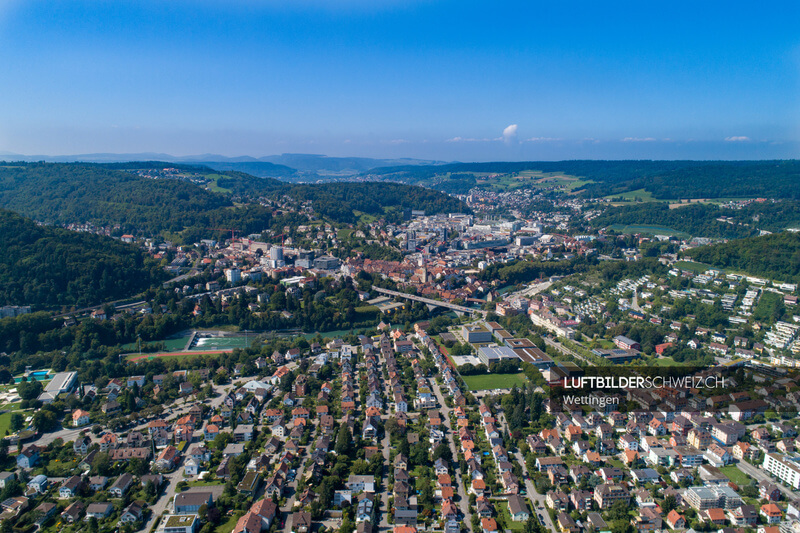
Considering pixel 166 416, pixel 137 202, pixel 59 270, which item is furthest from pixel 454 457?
pixel 137 202

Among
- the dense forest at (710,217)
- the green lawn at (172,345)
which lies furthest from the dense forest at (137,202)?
the dense forest at (710,217)

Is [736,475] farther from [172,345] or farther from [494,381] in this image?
[172,345]

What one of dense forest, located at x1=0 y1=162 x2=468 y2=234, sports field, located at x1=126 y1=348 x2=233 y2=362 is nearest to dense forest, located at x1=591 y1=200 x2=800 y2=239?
dense forest, located at x1=0 y1=162 x2=468 y2=234

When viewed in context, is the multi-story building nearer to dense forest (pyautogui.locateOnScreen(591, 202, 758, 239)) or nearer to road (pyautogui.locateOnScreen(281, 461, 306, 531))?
road (pyautogui.locateOnScreen(281, 461, 306, 531))

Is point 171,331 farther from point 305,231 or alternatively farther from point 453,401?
point 305,231

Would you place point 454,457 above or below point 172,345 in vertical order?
above

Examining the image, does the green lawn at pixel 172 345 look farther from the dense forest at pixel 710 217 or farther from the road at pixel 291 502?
the dense forest at pixel 710 217

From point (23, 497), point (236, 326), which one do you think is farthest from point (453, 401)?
point (236, 326)
